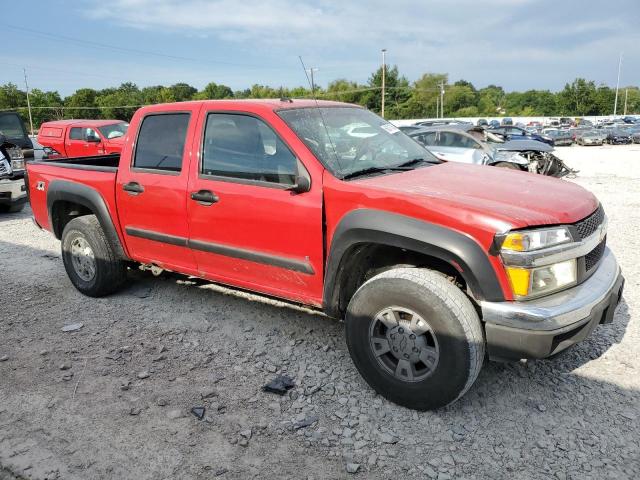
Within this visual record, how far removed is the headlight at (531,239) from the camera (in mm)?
2602

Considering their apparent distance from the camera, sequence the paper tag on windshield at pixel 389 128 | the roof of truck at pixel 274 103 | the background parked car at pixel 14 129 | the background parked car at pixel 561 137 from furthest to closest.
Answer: the background parked car at pixel 561 137
the background parked car at pixel 14 129
the paper tag on windshield at pixel 389 128
the roof of truck at pixel 274 103

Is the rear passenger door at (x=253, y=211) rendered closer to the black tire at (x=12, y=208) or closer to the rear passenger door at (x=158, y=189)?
the rear passenger door at (x=158, y=189)

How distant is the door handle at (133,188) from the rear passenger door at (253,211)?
62cm

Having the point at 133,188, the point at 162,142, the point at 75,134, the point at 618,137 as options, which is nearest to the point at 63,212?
the point at 133,188

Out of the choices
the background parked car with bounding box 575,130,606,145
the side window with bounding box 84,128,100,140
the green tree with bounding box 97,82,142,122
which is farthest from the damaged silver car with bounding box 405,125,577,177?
the green tree with bounding box 97,82,142,122

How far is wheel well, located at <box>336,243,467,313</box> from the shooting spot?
314 centimetres

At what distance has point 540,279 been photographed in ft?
8.79

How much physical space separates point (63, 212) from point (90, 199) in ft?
2.93

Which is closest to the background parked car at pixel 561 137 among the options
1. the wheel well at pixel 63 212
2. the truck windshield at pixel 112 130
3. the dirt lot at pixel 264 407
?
the truck windshield at pixel 112 130

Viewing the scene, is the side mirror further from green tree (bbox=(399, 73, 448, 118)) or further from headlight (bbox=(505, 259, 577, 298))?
green tree (bbox=(399, 73, 448, 118))

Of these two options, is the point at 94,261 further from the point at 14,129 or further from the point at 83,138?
the point at 83,138

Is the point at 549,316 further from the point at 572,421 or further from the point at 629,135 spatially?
the point at 629,135

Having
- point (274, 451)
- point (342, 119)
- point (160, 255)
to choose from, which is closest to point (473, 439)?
point (274, 451)

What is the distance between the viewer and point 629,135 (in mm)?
33406
